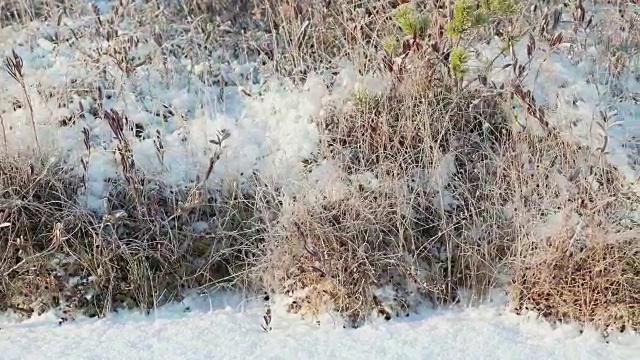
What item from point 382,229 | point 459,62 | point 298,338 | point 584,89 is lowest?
point 298,338

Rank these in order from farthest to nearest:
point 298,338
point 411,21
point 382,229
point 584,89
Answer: point 584,89 < point 411,21 < point 382,229 < point 298,338

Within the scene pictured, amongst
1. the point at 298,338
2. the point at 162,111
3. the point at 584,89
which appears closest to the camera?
the point at 298,338

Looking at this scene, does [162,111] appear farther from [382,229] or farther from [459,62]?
[459,62]

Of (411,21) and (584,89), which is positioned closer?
(411,21)

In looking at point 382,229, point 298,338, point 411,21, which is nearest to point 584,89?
point 411,21

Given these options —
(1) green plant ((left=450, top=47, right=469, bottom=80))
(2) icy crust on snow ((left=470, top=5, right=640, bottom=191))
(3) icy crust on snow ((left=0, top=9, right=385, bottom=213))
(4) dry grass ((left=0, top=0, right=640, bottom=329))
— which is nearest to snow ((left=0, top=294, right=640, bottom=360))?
(4) dry grass ((left=0, top=0, right=640, bottom=329))

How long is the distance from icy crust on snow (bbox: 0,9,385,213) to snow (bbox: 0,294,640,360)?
559mm

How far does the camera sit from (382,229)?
2.96m

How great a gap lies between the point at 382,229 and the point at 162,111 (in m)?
1.32

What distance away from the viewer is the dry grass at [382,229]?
9.17 feet

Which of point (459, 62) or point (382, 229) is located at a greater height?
point (459, 62)

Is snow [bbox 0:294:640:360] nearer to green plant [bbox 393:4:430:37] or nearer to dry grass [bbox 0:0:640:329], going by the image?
dry grass [bbox 0:0:640:329]

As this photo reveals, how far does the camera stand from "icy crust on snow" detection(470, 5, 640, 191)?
3.13 metres

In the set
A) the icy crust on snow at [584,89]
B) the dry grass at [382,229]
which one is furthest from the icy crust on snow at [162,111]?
the icy crust on snow at [584,89]
